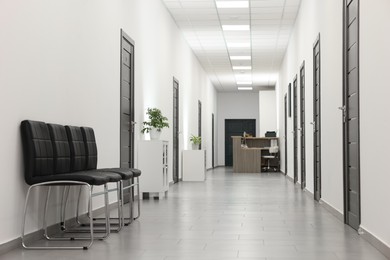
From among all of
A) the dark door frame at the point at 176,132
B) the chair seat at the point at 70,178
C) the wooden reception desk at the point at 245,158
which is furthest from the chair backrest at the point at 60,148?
the wooden reception desk at the point at 245,158

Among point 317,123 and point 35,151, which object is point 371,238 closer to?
point 35,151

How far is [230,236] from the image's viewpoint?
477cm

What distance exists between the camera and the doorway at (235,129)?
25.3 m

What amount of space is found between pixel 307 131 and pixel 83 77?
464cm

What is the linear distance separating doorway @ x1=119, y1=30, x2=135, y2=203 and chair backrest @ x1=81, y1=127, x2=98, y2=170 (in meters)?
1.79

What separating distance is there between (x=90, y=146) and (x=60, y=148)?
797 millimetres

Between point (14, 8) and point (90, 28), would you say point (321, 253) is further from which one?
point (90, 28)

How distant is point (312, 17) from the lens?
8.62 m

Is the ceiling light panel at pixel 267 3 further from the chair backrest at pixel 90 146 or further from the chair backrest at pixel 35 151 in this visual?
the chair backrest at pixel 35 151

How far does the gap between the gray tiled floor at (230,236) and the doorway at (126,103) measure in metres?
0.87

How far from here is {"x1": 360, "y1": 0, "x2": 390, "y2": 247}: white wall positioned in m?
3.86

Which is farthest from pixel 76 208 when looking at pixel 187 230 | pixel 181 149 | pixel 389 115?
pixel 181 149

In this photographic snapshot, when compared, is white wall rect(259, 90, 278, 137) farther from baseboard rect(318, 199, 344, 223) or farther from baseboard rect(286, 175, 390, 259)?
baseboard rect(286, 175, 390, 259)

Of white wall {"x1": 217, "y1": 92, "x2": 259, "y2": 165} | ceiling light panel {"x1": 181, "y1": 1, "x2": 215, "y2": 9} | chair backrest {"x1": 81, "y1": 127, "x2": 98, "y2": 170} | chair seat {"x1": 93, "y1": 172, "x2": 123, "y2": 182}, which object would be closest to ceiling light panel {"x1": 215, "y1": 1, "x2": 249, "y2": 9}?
ceiling light panel {"x1": 181, "y1": 1, "x2": 215, "y2": 9}
